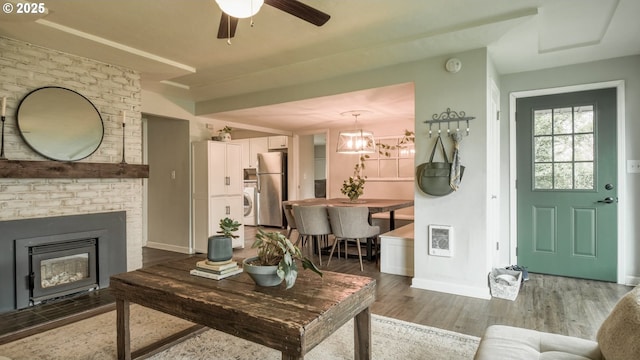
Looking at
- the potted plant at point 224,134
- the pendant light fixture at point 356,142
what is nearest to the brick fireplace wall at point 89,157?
the potted plant at point 224,134

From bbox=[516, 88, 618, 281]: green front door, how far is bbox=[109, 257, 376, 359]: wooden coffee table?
2931 mm

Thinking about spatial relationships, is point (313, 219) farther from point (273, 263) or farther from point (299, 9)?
point (299, 9)

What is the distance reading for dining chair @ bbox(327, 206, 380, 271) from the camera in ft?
13.1

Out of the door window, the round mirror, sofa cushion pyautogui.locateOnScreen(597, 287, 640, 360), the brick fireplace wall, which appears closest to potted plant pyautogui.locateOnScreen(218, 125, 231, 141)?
the brick fireplace wall

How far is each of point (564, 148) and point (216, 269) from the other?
3.74 metres

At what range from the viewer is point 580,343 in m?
1.45

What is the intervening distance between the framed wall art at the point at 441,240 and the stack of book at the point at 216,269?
78.8 inches

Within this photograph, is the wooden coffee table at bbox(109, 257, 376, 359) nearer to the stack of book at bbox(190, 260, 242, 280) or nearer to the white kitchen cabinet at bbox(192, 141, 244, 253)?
the stack of book at bbox(190, 260, 242, 280)

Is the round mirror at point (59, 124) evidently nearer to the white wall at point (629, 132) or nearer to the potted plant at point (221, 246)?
the potted plant at point (221, 246)

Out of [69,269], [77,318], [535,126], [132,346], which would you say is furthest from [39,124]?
[535,126]

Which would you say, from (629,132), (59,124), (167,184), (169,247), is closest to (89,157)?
(59,124)

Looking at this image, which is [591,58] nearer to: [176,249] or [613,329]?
[613,329]

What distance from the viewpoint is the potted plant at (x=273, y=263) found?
167 cm

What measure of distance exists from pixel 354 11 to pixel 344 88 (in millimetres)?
1349
